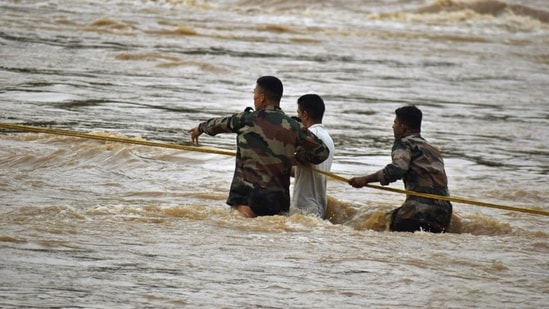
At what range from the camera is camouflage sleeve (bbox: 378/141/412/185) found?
Answer: 32.8 ft

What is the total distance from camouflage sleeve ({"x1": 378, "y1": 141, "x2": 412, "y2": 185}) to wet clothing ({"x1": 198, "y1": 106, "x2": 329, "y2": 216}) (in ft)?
1.69

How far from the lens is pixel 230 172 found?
1396 centimetres

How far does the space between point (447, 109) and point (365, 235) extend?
11371mm

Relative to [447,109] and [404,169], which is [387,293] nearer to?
[404,169]

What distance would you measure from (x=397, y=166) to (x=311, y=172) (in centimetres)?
75

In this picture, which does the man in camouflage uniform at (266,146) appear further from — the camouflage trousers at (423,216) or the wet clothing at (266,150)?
the camouflage trousers at (423,216)

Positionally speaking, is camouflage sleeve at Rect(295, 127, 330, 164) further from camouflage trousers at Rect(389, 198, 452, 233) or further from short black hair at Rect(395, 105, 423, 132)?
camouflage trousers at Rect(389, 198, 452, 233)

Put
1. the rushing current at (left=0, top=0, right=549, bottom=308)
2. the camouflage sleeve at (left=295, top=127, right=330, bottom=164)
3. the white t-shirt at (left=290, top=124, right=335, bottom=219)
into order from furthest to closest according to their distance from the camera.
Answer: the white t-shirt at (left=290, top=124, right=335, bottom=219) < the camouflage sleeve at (left=295, top=127, right=330, bottom=164) < the rushing current at (left=0, top=0, right=549, bottom=308)

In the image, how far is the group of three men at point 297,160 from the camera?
1000 centimetres

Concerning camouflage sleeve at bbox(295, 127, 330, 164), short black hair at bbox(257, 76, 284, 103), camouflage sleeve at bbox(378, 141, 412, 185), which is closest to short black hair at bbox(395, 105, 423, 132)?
camouflage sleeve at bbox(378, 141, 412, 185)

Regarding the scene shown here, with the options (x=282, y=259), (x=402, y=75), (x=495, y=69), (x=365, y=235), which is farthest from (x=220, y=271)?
(x=495, y=69)

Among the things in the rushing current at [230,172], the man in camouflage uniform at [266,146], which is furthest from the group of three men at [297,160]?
the rushing current at [230,172]

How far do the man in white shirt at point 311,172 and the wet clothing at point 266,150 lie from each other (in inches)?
7.1

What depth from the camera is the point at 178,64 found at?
2477 centimetres
